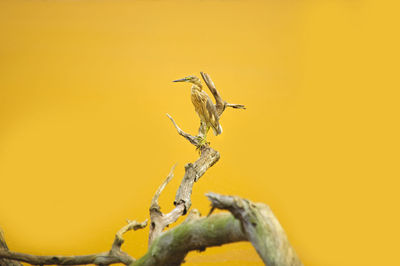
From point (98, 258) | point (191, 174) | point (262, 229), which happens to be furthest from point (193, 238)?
point (191, 174)

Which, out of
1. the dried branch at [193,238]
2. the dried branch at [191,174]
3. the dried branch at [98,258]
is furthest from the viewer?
the dried branch at [191,174]

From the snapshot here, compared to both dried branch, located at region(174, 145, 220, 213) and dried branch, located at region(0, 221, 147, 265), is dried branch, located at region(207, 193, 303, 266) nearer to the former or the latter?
dried branch, located at region(0, 221, 147, 265)

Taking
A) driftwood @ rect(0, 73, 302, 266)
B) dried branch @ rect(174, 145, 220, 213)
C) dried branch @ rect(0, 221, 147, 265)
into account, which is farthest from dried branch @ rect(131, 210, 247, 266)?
dried branch @ rect(174, 145, 220, 213)

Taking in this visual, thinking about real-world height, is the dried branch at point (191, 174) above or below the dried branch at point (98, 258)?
above

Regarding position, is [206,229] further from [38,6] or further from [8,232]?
[38,6]

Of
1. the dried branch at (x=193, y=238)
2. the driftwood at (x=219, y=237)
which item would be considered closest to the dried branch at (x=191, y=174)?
the driftwood at (x=219, y=237)

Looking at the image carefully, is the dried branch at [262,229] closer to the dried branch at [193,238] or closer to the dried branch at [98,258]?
the dried branch at [193,238]

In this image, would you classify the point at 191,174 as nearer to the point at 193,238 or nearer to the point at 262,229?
the point at 193,238
